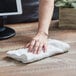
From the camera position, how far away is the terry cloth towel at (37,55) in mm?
908

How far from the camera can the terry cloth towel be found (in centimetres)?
91

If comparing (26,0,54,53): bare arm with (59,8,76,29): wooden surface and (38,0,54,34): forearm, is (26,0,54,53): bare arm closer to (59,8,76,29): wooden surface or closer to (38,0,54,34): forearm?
(38,0,54,34): forearm

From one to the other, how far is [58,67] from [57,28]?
1.44ft

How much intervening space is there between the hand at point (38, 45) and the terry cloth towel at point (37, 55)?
2 centimetres

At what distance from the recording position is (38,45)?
100 cm

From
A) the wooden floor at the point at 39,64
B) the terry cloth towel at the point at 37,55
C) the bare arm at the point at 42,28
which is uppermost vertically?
the bare arm at the point at 42,28

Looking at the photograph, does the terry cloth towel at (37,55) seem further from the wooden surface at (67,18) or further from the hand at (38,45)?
the wooden surface at (67,18)

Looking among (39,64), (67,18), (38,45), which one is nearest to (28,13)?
(67,18)

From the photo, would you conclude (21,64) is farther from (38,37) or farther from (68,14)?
(68,14)

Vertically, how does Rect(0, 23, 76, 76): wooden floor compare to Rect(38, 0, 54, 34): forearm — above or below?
below

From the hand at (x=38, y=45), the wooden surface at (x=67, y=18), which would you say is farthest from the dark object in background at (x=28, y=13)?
the hand at (x=38, y=45)

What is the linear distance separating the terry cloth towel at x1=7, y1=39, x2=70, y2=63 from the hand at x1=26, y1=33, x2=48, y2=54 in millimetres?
16

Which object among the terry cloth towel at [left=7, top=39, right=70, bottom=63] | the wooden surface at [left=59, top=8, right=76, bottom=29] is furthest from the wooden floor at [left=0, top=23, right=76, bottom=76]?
the wooden surface at [left=59, top=8, right=76, bottom=29]

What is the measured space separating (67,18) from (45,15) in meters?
0.18
